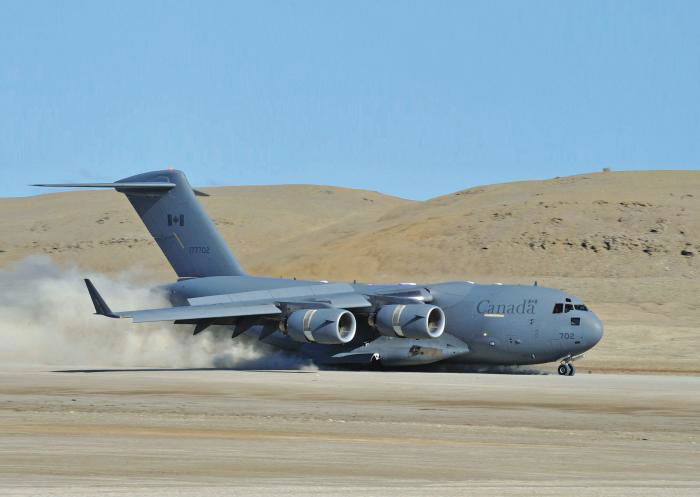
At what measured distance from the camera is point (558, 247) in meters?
78.3

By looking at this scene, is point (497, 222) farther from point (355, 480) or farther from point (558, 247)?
point (355, 480)

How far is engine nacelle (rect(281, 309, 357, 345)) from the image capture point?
3416 cm

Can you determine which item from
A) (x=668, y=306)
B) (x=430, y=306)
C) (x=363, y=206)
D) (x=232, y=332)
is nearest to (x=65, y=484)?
(x=430, y=306)

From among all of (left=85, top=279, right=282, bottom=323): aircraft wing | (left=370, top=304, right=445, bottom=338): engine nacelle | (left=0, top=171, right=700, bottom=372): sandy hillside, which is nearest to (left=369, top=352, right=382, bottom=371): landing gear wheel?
(left=370, top=304, right=445, bottom=338): engine nacelle

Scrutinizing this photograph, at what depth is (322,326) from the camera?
3419 centimetres

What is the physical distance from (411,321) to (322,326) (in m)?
2.31

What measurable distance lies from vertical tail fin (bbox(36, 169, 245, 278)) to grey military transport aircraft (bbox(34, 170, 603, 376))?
114cm

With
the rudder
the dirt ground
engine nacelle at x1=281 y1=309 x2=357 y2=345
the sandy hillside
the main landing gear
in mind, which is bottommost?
the dirt ground

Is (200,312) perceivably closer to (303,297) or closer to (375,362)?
(303,297)

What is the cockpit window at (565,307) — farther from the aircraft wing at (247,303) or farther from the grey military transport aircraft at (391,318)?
the aircraft wing at (247,303)

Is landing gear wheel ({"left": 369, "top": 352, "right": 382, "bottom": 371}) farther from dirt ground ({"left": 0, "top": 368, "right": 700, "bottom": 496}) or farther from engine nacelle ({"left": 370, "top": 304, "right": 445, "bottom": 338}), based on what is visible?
dirt ground ({"left": 0, "top": 368, "right": 700, "bottom": 496})

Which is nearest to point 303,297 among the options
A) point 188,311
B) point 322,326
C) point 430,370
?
point 322,326

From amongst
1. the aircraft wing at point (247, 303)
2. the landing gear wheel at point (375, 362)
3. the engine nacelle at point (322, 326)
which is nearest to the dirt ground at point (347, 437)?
the aircraft wing at point (247, 303)

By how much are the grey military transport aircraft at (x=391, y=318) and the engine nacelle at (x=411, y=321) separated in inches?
1.0
